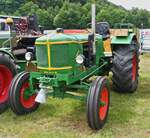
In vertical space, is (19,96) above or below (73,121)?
above

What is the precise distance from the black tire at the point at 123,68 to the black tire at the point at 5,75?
2.03m

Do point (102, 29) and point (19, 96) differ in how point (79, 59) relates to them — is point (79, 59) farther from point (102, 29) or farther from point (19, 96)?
point (102, 29)

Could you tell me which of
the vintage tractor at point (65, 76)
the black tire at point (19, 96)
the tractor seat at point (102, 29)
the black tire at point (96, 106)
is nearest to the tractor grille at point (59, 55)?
the vintage tractor at point (65, 76)

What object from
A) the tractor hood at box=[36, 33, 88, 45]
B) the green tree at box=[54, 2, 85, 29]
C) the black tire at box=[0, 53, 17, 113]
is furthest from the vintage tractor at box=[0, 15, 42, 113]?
the green tree at box=[54, 2, 85, 29]

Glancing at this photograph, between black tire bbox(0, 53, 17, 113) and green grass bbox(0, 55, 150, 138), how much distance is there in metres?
0.18

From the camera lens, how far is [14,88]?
232 inches

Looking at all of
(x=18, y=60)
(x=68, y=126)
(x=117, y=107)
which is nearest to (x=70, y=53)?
(x=68, y=126)

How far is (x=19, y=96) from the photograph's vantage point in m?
5.98

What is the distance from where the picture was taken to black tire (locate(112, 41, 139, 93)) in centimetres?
718

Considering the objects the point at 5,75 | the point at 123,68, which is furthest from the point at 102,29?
the point at 5,75

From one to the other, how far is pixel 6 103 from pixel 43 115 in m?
0.76

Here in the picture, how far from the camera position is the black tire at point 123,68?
718cm

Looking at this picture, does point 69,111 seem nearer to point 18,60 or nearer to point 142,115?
point 142,115

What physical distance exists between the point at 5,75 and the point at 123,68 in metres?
2.31
